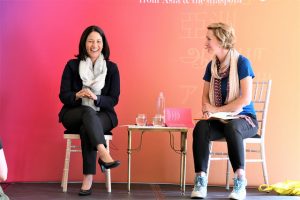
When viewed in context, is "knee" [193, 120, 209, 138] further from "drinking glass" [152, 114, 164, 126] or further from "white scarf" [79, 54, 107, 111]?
"white scarf" [79, 54, 107, 111]

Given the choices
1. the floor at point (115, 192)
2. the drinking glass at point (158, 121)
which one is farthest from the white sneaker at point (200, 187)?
the drinking glass at point (158, 121)

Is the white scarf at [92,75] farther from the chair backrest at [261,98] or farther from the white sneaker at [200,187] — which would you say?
the chair backrest at [261,98]

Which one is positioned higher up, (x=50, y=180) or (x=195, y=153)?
(x=195, y=153)

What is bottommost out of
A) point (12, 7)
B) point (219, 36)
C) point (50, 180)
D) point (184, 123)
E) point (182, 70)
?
point (50, 180)

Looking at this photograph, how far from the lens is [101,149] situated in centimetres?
292

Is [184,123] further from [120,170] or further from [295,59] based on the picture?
[295,59]

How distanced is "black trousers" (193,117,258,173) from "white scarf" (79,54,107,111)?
0.79 metres

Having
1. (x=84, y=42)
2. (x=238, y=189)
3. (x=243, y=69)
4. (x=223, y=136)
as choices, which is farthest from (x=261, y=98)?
(x=84, y=42)

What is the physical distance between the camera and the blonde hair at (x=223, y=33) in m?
3.11

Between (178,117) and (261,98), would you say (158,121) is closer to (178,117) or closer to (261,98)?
(178,117)

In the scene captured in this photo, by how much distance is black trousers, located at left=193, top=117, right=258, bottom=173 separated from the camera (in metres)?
2.88

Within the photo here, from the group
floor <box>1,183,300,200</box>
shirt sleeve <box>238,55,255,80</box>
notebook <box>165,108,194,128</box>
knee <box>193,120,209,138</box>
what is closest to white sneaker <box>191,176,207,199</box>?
floor <box>1,183,300,200</box>

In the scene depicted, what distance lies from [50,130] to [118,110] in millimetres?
575

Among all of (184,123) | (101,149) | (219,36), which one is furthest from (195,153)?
(219,36)
